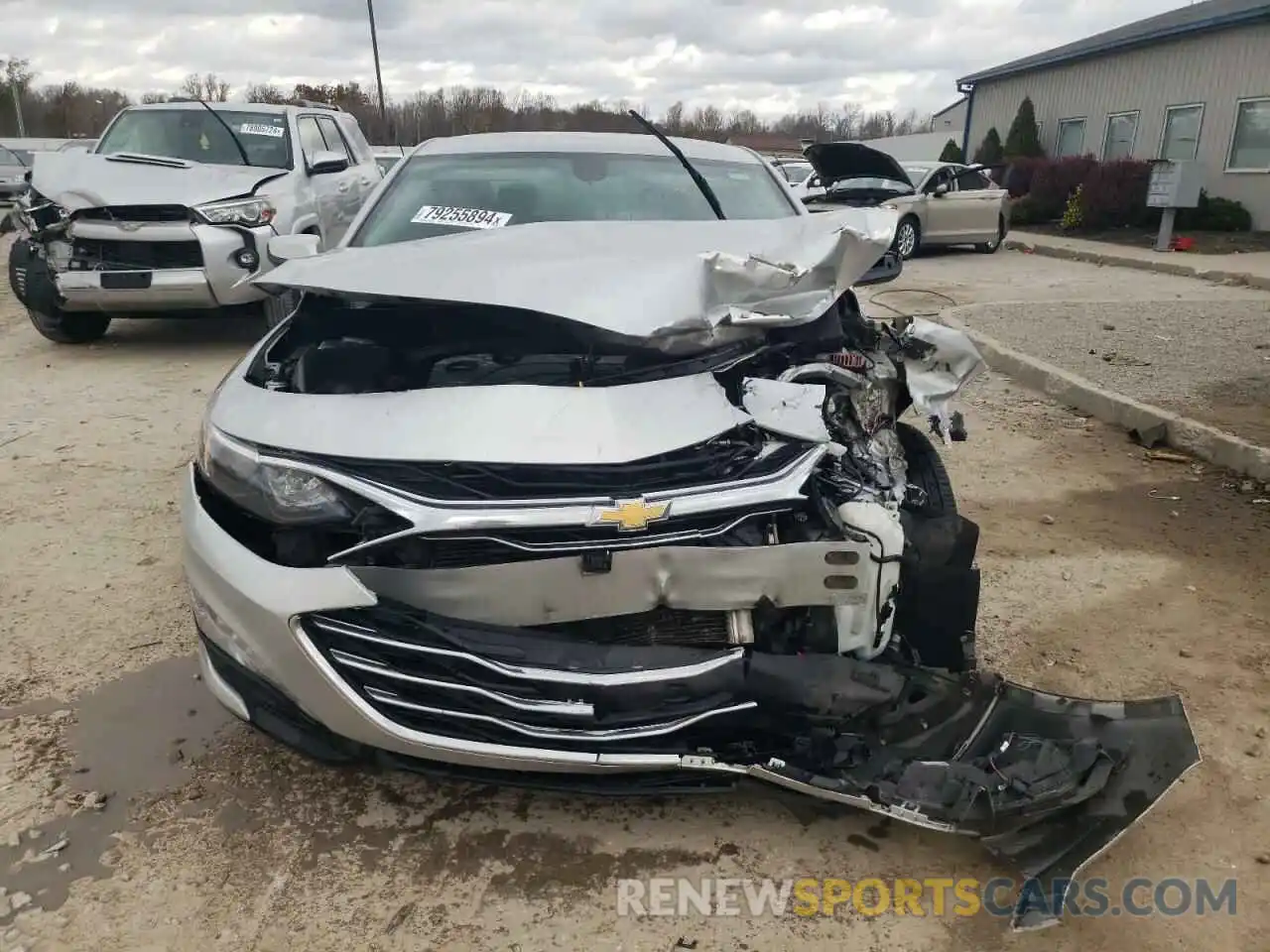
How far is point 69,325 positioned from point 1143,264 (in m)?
13.1

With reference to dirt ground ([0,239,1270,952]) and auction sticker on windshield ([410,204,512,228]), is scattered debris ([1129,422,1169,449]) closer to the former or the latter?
dirt ground ([0,239,1270,952])

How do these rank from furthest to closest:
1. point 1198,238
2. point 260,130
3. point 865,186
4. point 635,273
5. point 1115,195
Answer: point 1115,195
point 1198,238
point 865,186
point 260,130
point 635,273

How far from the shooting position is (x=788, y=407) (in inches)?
94.7

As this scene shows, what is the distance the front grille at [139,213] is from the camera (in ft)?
21.8

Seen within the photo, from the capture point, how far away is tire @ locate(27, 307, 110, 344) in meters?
7.31

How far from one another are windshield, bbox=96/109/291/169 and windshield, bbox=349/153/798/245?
441 centimetres

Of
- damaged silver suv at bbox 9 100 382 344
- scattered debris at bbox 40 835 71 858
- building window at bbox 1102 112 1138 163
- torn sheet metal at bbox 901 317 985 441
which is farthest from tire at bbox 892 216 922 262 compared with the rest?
scattered debris at bbox 40 835 71 858

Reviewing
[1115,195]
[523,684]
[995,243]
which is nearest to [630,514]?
[523,684]

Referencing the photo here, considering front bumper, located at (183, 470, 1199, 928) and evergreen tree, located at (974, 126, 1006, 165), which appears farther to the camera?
evergreen tree, located at (974, 126, 1006, 165)

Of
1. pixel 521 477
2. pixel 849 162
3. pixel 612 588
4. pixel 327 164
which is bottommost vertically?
pixel 612 588

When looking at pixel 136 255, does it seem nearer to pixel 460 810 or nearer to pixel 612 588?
pixel 460 810

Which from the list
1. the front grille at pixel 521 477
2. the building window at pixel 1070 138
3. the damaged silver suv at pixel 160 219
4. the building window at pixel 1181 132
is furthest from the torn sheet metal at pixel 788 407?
the building window at pixel 1070 138

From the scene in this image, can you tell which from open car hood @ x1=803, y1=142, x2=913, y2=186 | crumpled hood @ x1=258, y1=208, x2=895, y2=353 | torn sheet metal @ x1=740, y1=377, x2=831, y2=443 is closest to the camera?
torn sheet metal @ x1=740, y1=377, x2=831, y2=443

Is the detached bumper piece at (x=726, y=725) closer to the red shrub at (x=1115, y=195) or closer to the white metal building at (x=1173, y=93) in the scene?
the white metal building at (x=1173, y=93)
